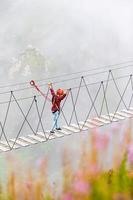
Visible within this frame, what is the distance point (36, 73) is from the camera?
435ft

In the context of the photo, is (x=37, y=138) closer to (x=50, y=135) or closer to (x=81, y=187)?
(x=50, y=135)

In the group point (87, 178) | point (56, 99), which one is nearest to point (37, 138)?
point (56, 99)

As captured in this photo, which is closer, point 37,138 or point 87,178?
point 87,178

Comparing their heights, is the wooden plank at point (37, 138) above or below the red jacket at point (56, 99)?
below

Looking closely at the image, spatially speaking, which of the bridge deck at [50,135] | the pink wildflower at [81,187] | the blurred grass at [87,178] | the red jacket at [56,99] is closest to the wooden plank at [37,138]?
the bridge deck at [50,135]

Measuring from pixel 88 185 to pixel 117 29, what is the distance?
174 m

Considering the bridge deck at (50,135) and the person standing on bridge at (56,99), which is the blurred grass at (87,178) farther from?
the person standing on bridge at (56,99)

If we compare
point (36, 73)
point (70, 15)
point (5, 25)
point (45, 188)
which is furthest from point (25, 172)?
point (70, 15)

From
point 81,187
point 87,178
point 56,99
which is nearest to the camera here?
point 81,187

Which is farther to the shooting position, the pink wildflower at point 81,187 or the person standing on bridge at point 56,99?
the person standing on bridge at point 56,99

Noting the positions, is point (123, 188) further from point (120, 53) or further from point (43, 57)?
point (120, 53)

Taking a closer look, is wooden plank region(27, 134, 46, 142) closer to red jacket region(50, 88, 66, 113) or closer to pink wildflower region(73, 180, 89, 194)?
red jacket region(50, 88, 66, 113)

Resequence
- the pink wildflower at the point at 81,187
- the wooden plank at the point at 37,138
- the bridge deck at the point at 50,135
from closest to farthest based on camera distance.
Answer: the pink wildflower at the point at 81,187
the bridge deck at the point at 50,135
the wooden plank at the point at 37,138

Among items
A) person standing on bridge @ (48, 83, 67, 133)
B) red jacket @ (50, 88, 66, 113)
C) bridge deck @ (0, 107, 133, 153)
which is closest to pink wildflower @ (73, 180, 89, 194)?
bridge deck @ (0, 107, 133, 153)
